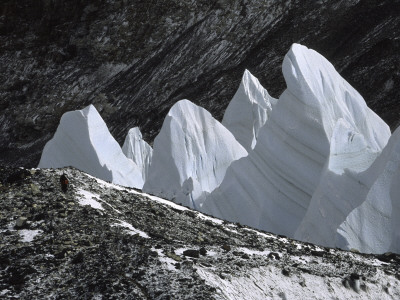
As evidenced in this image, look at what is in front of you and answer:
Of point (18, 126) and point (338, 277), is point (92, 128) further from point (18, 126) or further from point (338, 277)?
point (18, 126)

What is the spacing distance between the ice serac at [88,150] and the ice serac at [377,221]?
28.7 feet

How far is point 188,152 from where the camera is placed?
65.5 feet

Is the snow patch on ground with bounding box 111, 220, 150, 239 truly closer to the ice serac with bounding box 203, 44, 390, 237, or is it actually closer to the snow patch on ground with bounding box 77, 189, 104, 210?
the snow patch on ground with bounding box 77, 189, 104, 210

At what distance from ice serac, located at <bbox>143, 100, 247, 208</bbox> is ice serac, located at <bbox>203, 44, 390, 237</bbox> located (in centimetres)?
247

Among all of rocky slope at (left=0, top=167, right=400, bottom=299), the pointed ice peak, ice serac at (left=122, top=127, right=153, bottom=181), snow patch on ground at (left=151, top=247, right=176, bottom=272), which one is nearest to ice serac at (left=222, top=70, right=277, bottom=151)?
ice serac at (left=122, top=127, right=153, bottom=181)

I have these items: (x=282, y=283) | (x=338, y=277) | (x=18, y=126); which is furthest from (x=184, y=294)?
(x=18, y=126)

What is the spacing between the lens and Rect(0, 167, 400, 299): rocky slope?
7.86m

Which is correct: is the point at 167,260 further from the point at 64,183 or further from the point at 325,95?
the point at 325,95

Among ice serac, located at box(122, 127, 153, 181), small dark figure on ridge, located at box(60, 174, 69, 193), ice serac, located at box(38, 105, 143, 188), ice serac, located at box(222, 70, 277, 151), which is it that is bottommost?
ice serac, located at box(122, 127, 153, 181)

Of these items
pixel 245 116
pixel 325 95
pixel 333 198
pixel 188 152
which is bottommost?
pixel 188 152

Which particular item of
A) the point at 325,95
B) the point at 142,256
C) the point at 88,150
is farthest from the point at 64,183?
the point at 88,150

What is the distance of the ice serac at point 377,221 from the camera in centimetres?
1247

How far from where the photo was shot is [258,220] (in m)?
15.7

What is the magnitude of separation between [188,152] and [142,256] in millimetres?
11670
